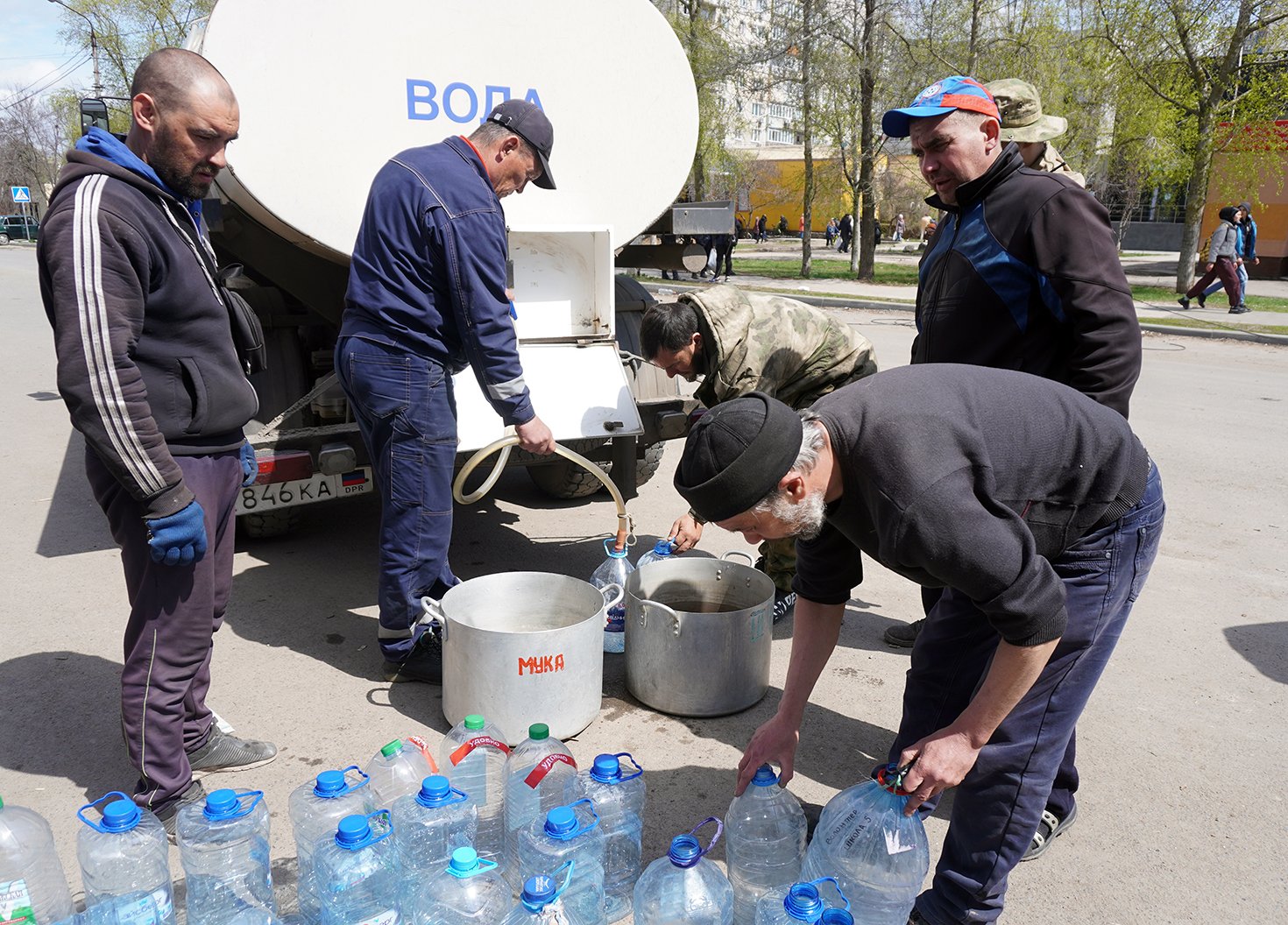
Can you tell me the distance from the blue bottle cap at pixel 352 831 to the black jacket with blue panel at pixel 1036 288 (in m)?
2.12

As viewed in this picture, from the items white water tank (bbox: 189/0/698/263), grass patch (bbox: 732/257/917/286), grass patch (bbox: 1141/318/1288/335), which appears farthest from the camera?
grass patch (bbox: 732/257/917/286)

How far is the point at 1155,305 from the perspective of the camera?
17.3m

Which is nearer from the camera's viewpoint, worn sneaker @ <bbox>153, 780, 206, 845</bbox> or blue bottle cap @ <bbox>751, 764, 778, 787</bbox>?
blue bottle cap @ <bbox>751, 764, 778, 787</bbox>

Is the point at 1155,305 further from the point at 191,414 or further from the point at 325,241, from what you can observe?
the point at 191,414

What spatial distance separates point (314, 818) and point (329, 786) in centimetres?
32

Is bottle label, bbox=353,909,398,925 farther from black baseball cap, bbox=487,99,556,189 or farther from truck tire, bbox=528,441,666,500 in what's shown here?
truck tire, bbox=528,441,666,500

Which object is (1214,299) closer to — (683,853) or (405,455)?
(405,455)

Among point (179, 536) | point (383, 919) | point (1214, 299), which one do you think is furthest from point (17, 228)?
point (383, 919)

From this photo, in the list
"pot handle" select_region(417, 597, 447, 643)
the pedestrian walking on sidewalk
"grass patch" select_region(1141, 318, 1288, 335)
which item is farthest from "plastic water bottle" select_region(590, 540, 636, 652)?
the pedestrian walking on sidewalk

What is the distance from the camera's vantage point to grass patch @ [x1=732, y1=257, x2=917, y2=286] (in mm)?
23375

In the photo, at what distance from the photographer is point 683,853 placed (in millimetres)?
2109

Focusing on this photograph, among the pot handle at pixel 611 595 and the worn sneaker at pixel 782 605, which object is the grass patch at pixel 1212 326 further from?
the pot handle at pixel 611 595

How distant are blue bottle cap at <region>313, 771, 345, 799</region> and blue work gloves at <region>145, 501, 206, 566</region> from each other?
782mm

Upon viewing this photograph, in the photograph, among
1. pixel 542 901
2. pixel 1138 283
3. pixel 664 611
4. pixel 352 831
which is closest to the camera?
pixel 542 901
